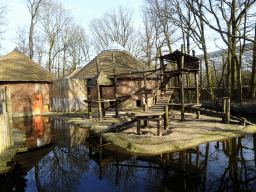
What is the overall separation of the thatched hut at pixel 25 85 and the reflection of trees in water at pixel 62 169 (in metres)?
12.9

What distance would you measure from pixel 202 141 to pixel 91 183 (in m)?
5.06

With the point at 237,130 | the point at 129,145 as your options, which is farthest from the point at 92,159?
the point at 237,130

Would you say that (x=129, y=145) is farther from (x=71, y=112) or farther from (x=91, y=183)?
(x=71, y=112)

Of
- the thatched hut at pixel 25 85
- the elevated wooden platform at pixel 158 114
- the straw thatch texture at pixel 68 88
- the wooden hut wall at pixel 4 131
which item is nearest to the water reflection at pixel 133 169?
the wooden hut wall at pixel 4 131

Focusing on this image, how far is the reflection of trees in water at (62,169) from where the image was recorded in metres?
4.64

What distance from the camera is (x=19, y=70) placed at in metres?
18.8

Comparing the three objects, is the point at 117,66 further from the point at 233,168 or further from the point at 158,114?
the point at 233,168

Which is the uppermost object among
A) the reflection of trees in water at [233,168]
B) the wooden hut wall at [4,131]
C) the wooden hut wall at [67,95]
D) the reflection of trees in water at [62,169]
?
the wooden hut wall at [67,95]

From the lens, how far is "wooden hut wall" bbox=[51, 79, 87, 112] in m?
17.8

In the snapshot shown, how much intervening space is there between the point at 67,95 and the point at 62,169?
43.1 feet

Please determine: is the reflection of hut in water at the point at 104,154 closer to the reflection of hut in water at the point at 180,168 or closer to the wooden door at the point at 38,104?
the reflection of hut in water at the point at 180,168

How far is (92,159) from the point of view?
624 centimetres

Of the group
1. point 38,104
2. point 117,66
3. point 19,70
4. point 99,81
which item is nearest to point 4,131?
point 99,81

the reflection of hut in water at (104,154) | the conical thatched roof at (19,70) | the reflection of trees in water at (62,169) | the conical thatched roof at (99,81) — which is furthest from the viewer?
the conical thatched roof at (19,70)
